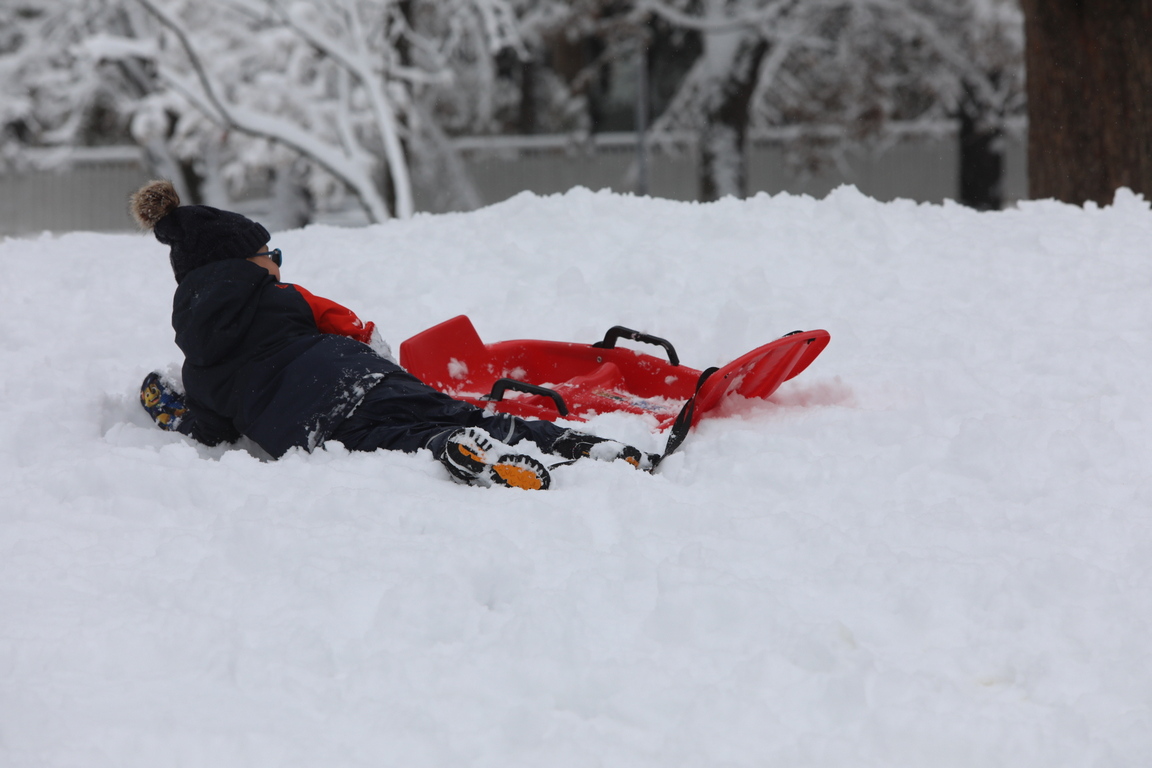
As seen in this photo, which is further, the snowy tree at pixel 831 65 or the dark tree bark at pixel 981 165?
the dark tree bark at pixel 981 165

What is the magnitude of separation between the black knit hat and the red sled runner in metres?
0.71

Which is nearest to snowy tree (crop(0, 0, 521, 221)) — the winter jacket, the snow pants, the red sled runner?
the red sled runner

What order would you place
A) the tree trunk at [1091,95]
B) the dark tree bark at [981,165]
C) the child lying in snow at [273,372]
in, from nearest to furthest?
the child lying in snow at [273,372] < the tree trunk at [1091,95] < the dark tree bark at [981,165]

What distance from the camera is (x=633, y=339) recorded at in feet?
12.7

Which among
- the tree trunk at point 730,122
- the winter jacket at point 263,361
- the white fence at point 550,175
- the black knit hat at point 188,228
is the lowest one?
the white fence at point 550,175

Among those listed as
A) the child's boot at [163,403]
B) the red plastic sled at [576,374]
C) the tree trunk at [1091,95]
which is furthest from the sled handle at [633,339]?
the tree trunk at [1091,95]

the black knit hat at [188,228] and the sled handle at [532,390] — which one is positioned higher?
the black knit hat at [188,228]

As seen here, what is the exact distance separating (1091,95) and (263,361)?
609 cm

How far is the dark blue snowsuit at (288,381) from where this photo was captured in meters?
3.08

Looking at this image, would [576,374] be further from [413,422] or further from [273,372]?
[273,372]

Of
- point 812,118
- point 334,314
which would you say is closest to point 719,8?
point 812,118

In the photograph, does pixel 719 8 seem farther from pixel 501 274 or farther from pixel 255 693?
pixel 255 693

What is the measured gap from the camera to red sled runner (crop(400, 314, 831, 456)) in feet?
10.9

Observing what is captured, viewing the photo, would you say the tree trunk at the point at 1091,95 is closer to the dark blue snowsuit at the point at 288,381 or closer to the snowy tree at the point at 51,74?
the dark blue snowsuit at the point at 288,381
